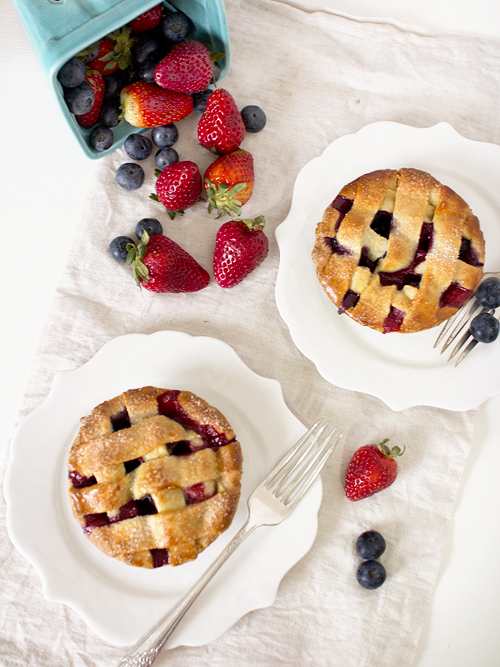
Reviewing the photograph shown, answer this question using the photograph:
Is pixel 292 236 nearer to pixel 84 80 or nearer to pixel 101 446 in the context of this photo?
pixel 84 80

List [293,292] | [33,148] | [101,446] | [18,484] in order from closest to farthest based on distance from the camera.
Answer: [101,446] → [18,484] → [293,292] → [33,148]

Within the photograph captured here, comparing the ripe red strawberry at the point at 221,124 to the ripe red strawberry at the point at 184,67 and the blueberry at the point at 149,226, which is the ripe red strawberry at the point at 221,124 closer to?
the ripe red strawberry at the point at 184,67

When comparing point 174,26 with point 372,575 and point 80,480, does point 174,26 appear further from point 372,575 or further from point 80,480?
point 372,575

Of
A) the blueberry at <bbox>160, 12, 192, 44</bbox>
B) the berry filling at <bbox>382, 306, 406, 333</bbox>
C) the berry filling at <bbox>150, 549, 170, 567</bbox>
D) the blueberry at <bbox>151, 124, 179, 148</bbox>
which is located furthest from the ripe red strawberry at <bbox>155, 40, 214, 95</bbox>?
the berry filling at <bbox>150, 549, 170, 567</bbox>

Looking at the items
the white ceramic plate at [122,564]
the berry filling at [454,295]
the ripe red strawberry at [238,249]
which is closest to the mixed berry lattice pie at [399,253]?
the berry filling at [454,295]

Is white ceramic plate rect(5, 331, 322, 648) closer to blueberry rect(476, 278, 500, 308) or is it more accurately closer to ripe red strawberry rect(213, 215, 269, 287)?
ripe red strawberry rect(213, 215, 269, 287)

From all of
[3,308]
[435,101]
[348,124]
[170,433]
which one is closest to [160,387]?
[170,433]

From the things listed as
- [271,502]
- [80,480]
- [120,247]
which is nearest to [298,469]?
[271,502]
